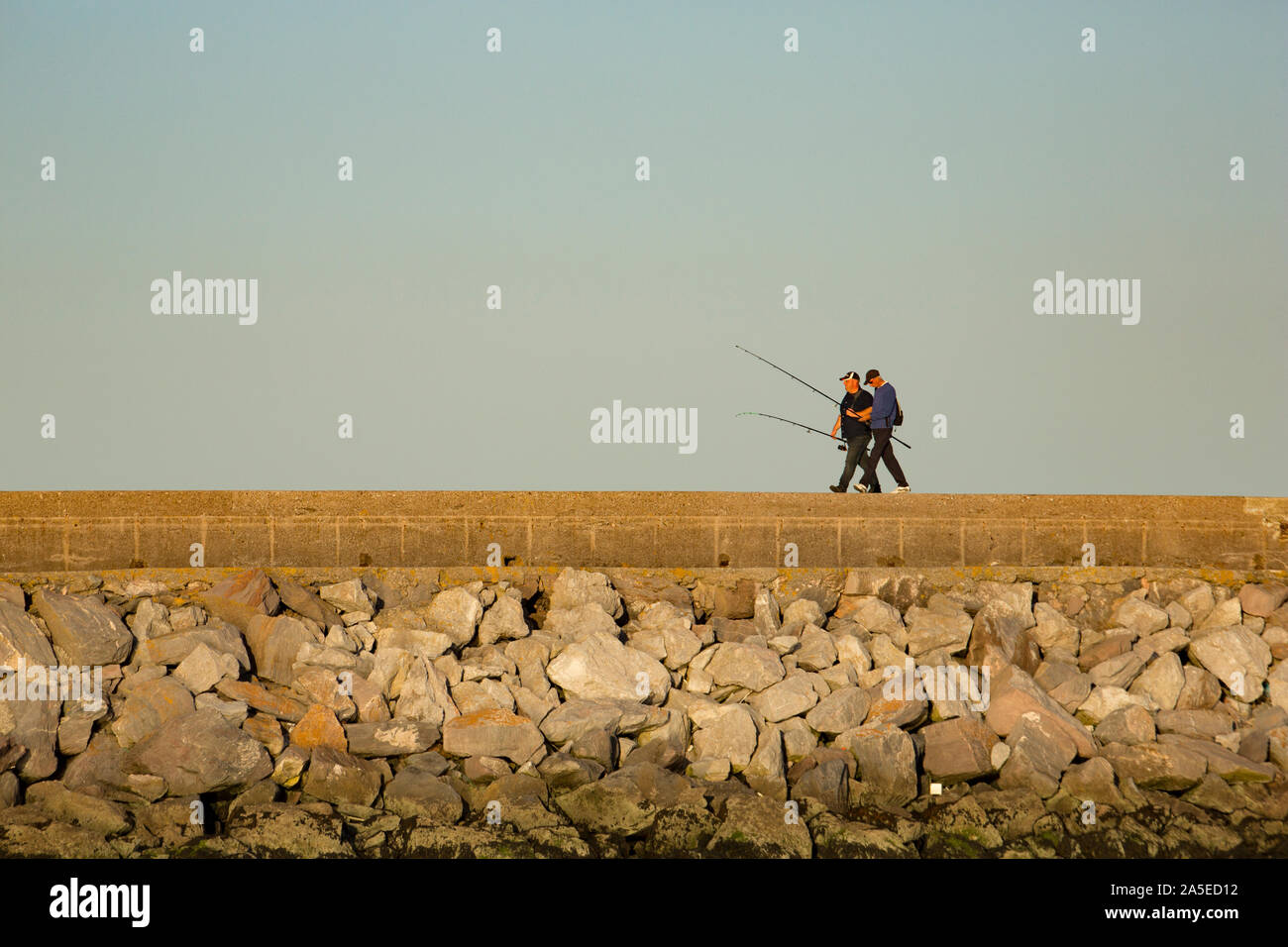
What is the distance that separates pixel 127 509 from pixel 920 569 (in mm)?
6168

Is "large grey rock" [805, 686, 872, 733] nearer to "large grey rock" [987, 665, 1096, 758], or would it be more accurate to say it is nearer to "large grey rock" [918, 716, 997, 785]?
"large grey rock" [918, 716, 997, 785]

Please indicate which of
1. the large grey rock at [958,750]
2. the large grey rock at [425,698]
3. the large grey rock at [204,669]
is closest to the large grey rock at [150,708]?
the large grey rock at [204,669]

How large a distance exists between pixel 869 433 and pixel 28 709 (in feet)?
23.1

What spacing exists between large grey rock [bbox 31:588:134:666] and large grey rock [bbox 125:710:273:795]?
98 cm

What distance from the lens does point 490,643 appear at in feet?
31.8

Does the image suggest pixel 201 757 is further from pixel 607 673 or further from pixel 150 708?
pixel 607 673

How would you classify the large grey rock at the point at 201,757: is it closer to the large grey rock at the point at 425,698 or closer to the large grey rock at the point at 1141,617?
the large grey rock at the point at 425,698

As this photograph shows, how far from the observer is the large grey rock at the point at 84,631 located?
9102 mm

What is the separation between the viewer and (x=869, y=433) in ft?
39.5

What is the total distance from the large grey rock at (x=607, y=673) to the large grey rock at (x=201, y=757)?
79.5 inches

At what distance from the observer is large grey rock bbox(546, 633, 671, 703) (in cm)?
915

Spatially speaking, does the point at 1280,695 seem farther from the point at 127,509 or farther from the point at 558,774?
the point at 127,509
